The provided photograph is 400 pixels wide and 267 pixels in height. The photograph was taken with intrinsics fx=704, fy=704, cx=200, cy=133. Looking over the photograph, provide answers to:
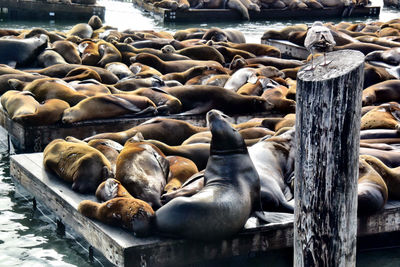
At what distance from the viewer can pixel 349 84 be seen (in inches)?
138

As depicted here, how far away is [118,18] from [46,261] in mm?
19299

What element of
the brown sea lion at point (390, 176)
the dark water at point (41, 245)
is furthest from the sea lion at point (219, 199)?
the brown sea lion at point (390, 176)

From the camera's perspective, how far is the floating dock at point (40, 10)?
21.8 m

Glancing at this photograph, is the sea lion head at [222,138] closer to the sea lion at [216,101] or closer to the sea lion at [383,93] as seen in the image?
the sea lion at [216,101]

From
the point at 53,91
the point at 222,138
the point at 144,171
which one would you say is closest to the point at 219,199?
the point at 222,138

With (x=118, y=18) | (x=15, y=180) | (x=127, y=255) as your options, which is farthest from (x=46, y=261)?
(x=118, y=18)

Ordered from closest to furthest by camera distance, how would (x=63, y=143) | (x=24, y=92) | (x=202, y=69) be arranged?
(x=63, y=143), (x=24, y=92), (x=202, y=69)

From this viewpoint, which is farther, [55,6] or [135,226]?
[55,6]

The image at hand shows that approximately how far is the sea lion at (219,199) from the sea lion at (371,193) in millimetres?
791

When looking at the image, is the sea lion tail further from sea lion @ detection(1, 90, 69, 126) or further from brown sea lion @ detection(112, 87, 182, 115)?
brown sea lion @ detection(112, 87, 182, 115)

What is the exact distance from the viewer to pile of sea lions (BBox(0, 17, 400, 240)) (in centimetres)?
493

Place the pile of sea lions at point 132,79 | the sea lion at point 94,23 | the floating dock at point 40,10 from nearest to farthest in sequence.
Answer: the pile of sea lions at point 132,79
the sea lion at point 94,23
the floating dock at point 40,10

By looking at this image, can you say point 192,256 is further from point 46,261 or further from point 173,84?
point 173,84

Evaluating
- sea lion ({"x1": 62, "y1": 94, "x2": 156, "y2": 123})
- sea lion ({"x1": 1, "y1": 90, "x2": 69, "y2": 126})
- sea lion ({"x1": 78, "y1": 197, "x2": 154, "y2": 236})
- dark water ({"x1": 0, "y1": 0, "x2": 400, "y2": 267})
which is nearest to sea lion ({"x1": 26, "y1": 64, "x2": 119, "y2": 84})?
sea lion ({"x1": 62, "y1": 94, "x2": 156, "y2": 123})
